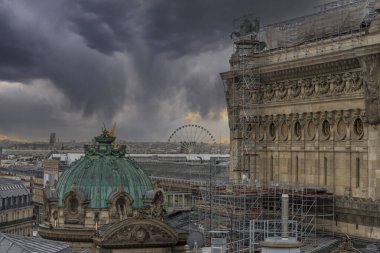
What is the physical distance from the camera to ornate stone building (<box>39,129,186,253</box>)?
220ft

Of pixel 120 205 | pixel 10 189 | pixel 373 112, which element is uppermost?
pixel 373 112

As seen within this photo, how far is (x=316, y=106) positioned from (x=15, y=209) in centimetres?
7929

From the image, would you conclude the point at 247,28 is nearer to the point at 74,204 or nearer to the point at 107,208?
the point at 107,208

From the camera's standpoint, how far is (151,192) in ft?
243

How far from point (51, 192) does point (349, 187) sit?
2743 cm

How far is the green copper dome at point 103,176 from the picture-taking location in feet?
242

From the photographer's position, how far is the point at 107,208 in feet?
239

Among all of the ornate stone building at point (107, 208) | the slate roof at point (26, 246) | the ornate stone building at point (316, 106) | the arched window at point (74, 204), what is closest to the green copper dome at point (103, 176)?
the ornate stone building at point (107, 208)

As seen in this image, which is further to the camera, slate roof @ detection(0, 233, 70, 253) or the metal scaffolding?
the metal scaffolding

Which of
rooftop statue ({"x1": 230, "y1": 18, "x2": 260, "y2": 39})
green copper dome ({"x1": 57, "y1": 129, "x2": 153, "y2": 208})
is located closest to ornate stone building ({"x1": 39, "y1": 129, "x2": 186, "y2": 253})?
green copper dome ({"x1": 57, "y1": 129, "x2": 153, "y2": 208})

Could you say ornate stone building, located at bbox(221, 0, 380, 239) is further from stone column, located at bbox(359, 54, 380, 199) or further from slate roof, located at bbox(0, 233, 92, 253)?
slate roof, located at bbox(0, 233, 92, 253)

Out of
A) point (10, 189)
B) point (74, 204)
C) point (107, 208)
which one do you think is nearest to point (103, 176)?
point (107, 208)

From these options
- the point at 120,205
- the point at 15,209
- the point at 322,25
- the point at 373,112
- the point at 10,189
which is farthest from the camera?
the point at 10,189

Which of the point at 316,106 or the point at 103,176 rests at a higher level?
Answer: the point at 316,106
